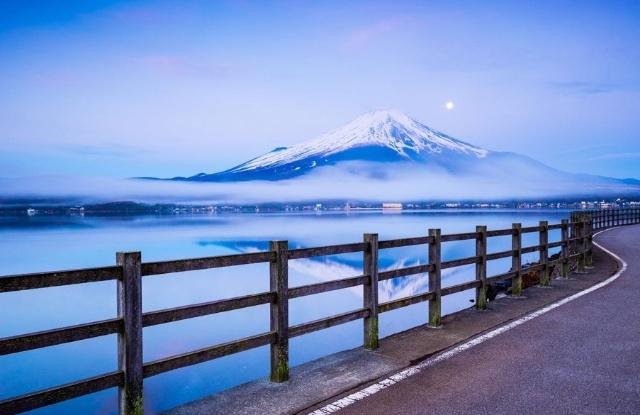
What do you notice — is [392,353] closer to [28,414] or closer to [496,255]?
[496,255]

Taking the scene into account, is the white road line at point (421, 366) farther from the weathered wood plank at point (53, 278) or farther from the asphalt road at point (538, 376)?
the weathered wood plank at point (53, 278)

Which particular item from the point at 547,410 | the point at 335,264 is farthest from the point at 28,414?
the point at 335,264

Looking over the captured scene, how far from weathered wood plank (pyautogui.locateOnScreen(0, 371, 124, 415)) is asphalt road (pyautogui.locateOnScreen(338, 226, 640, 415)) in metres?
1.96

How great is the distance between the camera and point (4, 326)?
29297 mm

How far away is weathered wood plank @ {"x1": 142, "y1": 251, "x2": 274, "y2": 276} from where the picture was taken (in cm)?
415

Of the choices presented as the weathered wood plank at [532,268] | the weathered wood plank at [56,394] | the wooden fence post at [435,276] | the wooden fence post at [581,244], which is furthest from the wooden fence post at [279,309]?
the wooden fence post at [581,244]

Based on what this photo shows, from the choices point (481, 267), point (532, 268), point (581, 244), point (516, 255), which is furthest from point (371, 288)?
point (581, 244)

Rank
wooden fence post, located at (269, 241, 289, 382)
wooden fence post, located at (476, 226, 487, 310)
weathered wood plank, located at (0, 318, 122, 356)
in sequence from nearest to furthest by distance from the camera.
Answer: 1. weathered wood plank, located at (0, 318, 122, 356)
2. wooden fence post, located at (269, 241, 289, 382)
3. wooden fence post, located at (476, 226, 487, 310)

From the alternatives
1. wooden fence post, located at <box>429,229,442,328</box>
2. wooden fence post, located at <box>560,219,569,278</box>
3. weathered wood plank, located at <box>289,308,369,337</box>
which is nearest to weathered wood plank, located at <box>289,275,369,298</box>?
weathered wood plank, located at <box>289,308,369,337</box>

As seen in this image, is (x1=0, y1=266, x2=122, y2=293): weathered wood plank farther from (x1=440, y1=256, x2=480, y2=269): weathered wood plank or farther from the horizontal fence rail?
(x1=440, y1=256, x2=480, y2=269): weathered wood plank

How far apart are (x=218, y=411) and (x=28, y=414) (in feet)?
53.2

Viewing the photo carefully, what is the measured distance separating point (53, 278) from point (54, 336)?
1.32 feet

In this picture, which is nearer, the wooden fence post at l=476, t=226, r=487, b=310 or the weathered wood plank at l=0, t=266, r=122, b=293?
the weathered wood plank at l=0, t=266, r=122, b=293

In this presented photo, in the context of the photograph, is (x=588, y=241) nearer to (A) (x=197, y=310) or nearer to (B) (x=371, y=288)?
(B) (x=371, y=288)
